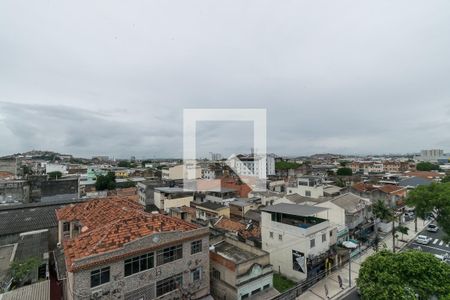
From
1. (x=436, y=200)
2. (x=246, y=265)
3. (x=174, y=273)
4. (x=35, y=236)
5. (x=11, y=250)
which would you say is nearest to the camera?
(x=174, y=273)

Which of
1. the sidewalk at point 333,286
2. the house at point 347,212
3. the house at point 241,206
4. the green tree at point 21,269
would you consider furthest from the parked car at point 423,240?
the green tree at point 21,269

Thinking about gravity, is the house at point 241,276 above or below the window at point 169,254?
below

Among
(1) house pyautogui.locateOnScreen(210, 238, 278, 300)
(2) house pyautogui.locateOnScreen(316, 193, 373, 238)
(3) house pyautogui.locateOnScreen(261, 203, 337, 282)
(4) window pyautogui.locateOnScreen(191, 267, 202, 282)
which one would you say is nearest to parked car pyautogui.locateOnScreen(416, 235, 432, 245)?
(2) house pyautogui.locateOnScreen(316, 193, 373, 238)

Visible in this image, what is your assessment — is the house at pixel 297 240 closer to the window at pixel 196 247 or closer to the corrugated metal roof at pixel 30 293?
the window at pixel 196 247

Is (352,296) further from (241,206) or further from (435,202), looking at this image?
(241,206)

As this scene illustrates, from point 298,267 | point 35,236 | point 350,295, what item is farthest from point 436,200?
point 35,236

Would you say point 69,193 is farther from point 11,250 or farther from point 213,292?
point 213,292

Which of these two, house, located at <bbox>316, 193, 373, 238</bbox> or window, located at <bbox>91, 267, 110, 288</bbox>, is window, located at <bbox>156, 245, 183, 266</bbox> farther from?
house, located at <bbox>316, 193, 373, 238</bbox>
